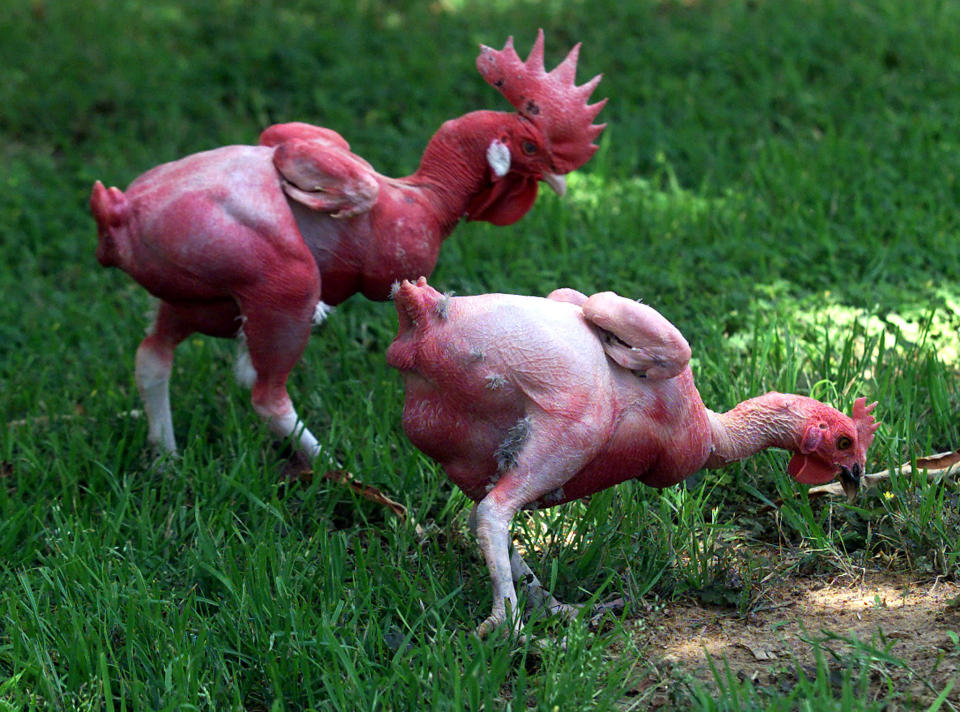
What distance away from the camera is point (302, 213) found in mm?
3590

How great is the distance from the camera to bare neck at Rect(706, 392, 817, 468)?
3.03 metres

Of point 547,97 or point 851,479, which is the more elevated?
point 547,97

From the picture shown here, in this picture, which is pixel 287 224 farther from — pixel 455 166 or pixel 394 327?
pixel 394 327

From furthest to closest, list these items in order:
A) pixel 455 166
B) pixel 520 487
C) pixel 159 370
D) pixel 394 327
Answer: pixel 394 327
pixel 159 370
pixel 455 166
pixel 520 487

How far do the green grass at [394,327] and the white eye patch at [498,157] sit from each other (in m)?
0.92

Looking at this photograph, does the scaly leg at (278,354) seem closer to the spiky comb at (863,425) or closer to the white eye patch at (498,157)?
the white eye patch at (498,157)

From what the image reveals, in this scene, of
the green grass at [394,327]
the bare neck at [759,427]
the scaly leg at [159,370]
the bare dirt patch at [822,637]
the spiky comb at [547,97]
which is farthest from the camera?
the scaly leg at [159,370]

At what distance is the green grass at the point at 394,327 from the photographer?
2.92 meters

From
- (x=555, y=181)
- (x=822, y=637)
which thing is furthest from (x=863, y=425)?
(x=555, y=181)

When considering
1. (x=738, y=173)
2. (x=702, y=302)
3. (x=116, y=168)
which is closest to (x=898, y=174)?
(x=738, y=173)

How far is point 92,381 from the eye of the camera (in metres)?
4.58

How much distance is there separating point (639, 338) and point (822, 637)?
878 millimetres

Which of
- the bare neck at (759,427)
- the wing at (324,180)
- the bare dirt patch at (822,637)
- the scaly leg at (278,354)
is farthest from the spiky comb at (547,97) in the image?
the bare dirt patch at (822,637)

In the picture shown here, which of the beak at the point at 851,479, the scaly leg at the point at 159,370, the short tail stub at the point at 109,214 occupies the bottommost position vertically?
the scaly leg at the point at 159,370
